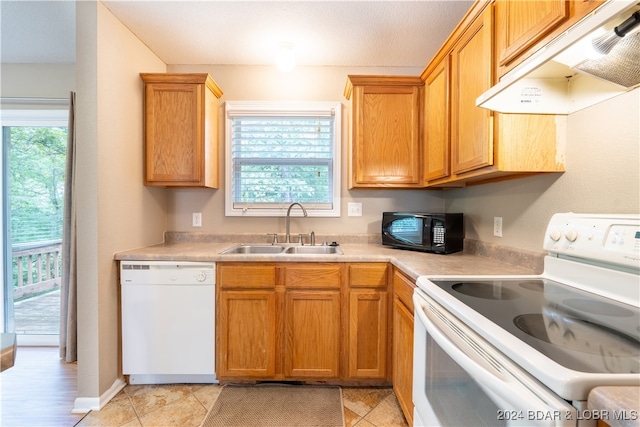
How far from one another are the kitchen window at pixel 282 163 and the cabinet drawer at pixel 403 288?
925 millimetres

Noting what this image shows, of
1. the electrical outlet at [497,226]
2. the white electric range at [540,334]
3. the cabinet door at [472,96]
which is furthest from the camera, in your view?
the electrical outlet at [497,226]

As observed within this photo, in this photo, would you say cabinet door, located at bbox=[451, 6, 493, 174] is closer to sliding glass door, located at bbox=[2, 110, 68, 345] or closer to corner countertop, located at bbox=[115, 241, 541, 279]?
corner countertop, located at bbox=[115, 241, 541, 279]

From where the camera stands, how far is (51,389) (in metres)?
1.85

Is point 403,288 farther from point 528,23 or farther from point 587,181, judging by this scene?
point 528,23

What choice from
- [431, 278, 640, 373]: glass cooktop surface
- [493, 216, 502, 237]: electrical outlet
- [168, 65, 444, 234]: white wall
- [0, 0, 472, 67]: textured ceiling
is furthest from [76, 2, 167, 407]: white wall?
[493, 216, 502, 237]: electrical outlet

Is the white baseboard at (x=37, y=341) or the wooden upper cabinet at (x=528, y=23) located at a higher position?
the wooden upper cabinet at (x=528, y=23)

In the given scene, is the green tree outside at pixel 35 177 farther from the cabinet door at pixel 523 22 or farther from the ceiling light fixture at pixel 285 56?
the cabinet door at pixel 523 22

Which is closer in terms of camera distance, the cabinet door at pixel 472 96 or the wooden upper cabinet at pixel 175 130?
the cabinet door at pixel 472 96

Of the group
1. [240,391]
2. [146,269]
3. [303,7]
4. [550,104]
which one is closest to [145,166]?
[146,269]

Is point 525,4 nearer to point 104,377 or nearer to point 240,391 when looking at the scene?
point 240,391

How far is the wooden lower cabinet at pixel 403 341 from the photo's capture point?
4.67 feet

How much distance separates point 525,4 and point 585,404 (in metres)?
1.35

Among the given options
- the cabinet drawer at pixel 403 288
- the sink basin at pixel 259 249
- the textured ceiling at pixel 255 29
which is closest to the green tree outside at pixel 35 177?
the textured ceiling at pixel 255 29

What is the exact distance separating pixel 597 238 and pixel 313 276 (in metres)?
1.35
